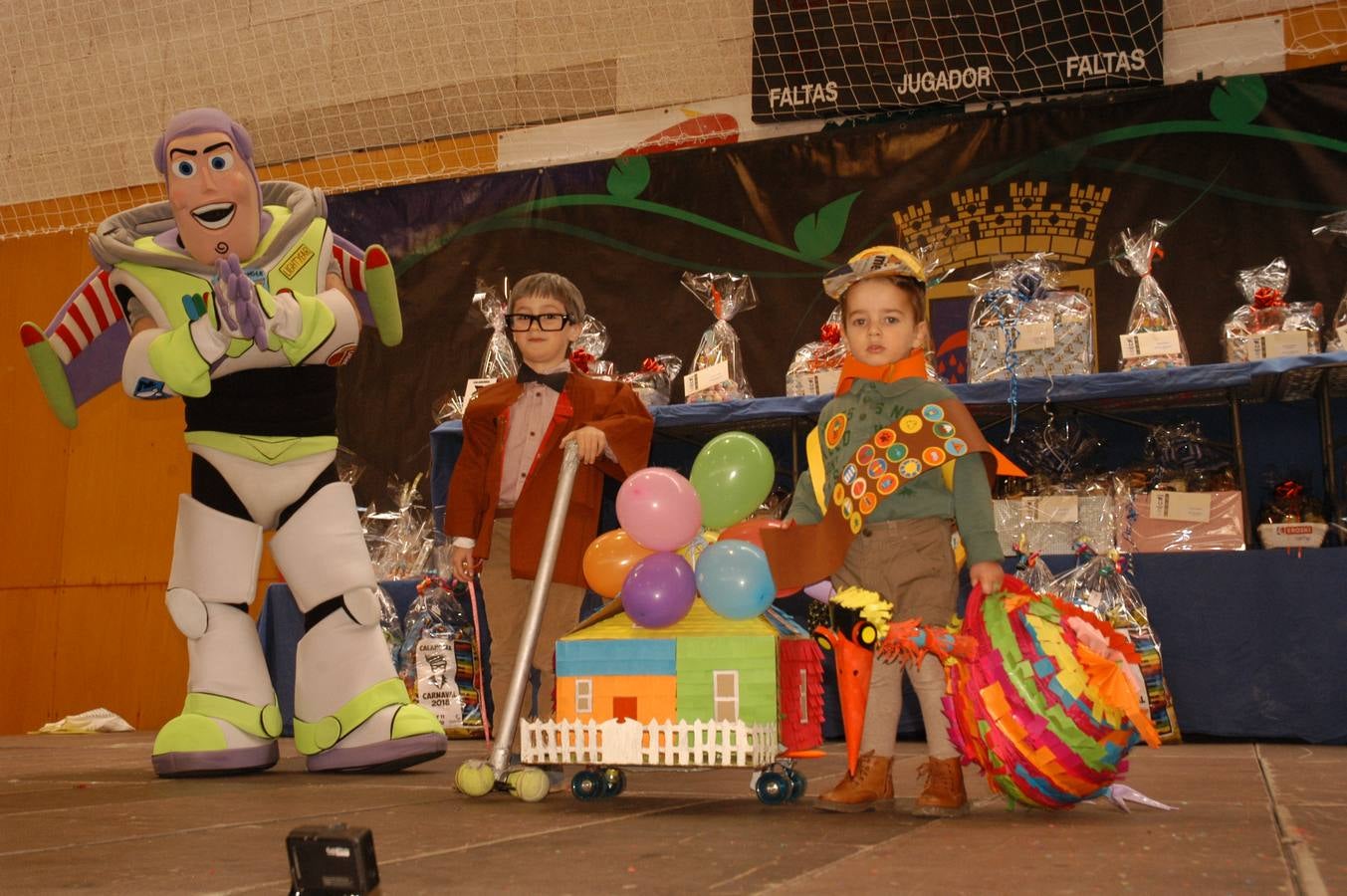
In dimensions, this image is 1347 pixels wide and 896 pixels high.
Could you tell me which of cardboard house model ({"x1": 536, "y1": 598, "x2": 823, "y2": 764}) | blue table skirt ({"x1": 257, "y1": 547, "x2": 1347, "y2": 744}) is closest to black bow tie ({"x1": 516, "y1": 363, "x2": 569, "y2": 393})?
cardboard house model ({"x1": 536, "y1": 598, "x2": 823, "y2": 764})

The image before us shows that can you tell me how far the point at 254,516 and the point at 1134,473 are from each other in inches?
109

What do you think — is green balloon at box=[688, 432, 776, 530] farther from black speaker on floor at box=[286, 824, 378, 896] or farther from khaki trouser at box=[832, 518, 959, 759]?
black speaker on floor at box=[286, 824, 378, 896]

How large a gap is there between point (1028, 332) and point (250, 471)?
2.46 metres

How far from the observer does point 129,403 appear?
277 inches

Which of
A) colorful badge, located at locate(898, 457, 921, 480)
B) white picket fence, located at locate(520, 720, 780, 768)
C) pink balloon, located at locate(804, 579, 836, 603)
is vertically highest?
colorful badge, located at locate(898, 457, 921, 480)

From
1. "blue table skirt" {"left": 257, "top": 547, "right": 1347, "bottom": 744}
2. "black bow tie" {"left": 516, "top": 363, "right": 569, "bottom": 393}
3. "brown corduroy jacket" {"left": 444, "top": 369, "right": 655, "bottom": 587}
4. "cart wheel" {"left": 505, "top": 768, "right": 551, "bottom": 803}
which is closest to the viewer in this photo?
"cart wheel" {"left": 505, "top": 768, "right": 551, "bottom": 803}

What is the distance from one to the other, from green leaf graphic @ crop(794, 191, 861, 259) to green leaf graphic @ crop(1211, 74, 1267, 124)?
1408 millimetres

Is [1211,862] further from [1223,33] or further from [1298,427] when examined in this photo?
[1223,33]

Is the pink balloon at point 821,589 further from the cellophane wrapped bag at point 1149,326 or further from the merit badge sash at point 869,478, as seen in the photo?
the cellophane wrapped bag at point 1149,326

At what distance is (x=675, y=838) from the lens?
2.01 meters

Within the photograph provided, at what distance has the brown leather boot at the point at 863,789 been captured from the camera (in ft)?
7.91

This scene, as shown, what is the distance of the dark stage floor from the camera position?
160 centimetres

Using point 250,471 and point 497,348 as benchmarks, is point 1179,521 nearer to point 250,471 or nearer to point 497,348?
point 497,348

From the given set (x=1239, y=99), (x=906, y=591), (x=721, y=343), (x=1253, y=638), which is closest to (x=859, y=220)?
(x=721, y=343)
